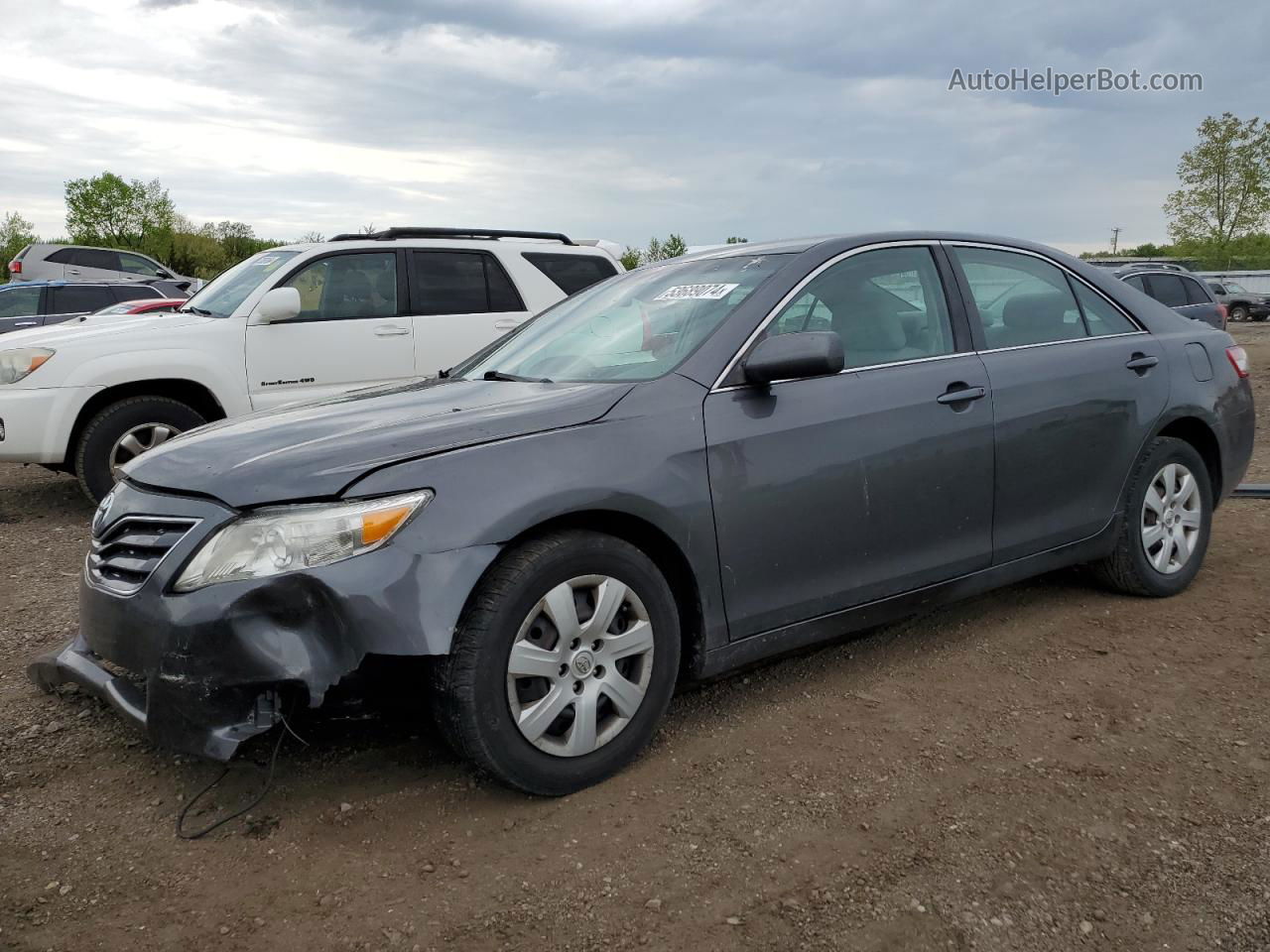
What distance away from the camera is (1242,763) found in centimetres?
314

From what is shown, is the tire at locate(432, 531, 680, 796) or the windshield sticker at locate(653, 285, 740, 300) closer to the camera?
the tire at locate(432, 531, 680, 796)

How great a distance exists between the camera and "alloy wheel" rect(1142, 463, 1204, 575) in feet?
15.1

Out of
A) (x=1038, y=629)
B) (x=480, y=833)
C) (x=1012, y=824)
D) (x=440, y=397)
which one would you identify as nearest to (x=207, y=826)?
(x=480, y=833)

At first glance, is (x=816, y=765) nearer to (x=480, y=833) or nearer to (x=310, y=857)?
(x=480, y=833)

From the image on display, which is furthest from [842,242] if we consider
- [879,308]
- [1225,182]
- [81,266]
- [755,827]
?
[1225,182]

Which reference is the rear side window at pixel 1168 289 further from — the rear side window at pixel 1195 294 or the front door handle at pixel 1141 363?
→ the front door handle at pixel 1141 363

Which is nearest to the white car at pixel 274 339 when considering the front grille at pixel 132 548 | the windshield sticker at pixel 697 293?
the windshield sticker at pixel 697 293

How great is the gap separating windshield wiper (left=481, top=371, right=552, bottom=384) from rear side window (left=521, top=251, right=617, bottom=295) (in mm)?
4544

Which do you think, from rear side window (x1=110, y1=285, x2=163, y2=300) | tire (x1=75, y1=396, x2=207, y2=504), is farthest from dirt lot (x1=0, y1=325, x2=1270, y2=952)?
rear side window (x1=110, y1=285, x2=163, y2=300)

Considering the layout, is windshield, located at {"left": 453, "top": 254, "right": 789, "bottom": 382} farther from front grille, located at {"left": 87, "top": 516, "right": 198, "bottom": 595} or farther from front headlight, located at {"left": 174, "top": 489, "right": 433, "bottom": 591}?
front grille, located at {"left": 87, "top": 516, "right": 198, "bottom": 595}

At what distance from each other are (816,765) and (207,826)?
1706 millimetres

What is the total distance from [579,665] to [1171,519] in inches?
117

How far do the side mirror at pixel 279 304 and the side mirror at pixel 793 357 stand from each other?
4686mm

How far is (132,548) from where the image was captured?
299cm
